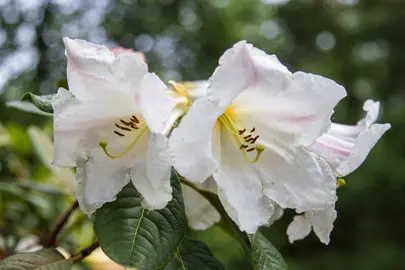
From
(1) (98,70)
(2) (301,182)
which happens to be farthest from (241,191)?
(1) (98,70)

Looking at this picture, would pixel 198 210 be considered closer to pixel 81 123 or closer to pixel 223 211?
pixel 223 211

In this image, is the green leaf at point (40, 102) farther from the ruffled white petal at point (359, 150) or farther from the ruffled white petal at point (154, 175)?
the ruffled white petal at point (359, 150)

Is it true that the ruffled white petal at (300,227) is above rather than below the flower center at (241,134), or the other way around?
below

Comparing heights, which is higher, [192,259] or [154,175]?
[154,175]

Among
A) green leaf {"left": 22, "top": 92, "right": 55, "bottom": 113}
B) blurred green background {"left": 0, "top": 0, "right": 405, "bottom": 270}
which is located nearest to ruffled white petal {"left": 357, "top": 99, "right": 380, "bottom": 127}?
green leaf {"left": 22, "top": 92, "right": 55, "bottom": 113}

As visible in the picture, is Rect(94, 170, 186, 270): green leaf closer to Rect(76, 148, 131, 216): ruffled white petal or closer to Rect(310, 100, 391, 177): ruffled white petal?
Rect(76, 148, 131, 216): ruffled white petal

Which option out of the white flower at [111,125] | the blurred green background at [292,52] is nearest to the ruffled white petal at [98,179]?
the white flower at [111,125]
